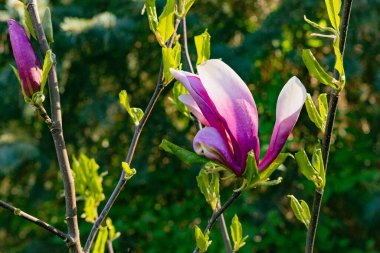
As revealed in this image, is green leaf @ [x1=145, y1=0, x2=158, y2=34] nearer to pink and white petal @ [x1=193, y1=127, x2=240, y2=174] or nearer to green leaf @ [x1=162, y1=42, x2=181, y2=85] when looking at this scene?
green leaf @ [x1=162, y1=42, x2=181, y2=85]

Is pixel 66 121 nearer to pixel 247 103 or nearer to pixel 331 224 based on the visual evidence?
pixel 331 224

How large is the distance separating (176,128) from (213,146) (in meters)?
2.24

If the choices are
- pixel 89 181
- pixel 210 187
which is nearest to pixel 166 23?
pixel 210 187

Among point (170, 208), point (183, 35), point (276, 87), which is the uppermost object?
point (183, 35)

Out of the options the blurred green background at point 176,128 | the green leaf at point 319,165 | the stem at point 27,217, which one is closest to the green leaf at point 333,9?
the green leaf at point 319,165

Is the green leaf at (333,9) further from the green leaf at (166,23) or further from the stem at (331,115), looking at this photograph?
the green leaf at (166,23)

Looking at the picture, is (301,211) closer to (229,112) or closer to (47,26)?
(229,112)

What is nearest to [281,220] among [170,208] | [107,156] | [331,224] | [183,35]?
[331,224]

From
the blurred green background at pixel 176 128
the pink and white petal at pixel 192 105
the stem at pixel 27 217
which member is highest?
the pink and white petal at pixel 192 105

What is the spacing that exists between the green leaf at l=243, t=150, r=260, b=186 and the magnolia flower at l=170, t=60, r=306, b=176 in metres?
0.02

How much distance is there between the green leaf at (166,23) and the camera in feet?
2.49

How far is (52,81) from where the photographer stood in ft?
2.43

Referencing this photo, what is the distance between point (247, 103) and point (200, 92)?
5 cm

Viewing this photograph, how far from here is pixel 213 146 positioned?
2.17ft
